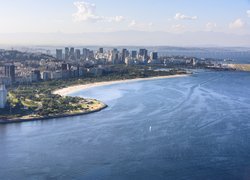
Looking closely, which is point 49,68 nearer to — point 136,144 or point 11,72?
point 11,72

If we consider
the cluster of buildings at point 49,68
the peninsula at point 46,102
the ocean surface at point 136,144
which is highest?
the cluster of buildings at point 49,68

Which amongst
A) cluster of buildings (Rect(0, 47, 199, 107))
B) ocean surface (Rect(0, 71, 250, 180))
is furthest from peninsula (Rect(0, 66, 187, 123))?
cluster of buildings (Rect(0, 47, 199, 107))

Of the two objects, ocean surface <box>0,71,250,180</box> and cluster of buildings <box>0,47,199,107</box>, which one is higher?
cluster of buildings <box>0,47,199,107</box>

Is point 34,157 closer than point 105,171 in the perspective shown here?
No

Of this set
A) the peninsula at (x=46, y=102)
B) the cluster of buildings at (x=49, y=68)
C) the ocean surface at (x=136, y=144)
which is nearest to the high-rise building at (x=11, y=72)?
the cluster of buildings at (x=49, y=68)

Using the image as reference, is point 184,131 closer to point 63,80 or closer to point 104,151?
point 104,151

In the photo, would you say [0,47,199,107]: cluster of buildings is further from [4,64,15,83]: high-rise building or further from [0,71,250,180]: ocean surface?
[0,71,250,180]: ocean surface

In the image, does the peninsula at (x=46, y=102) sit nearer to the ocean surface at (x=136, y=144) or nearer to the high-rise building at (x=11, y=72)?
the ocean surface at (x=136, y=144)

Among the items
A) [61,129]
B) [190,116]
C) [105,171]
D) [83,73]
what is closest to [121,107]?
[190,116]
